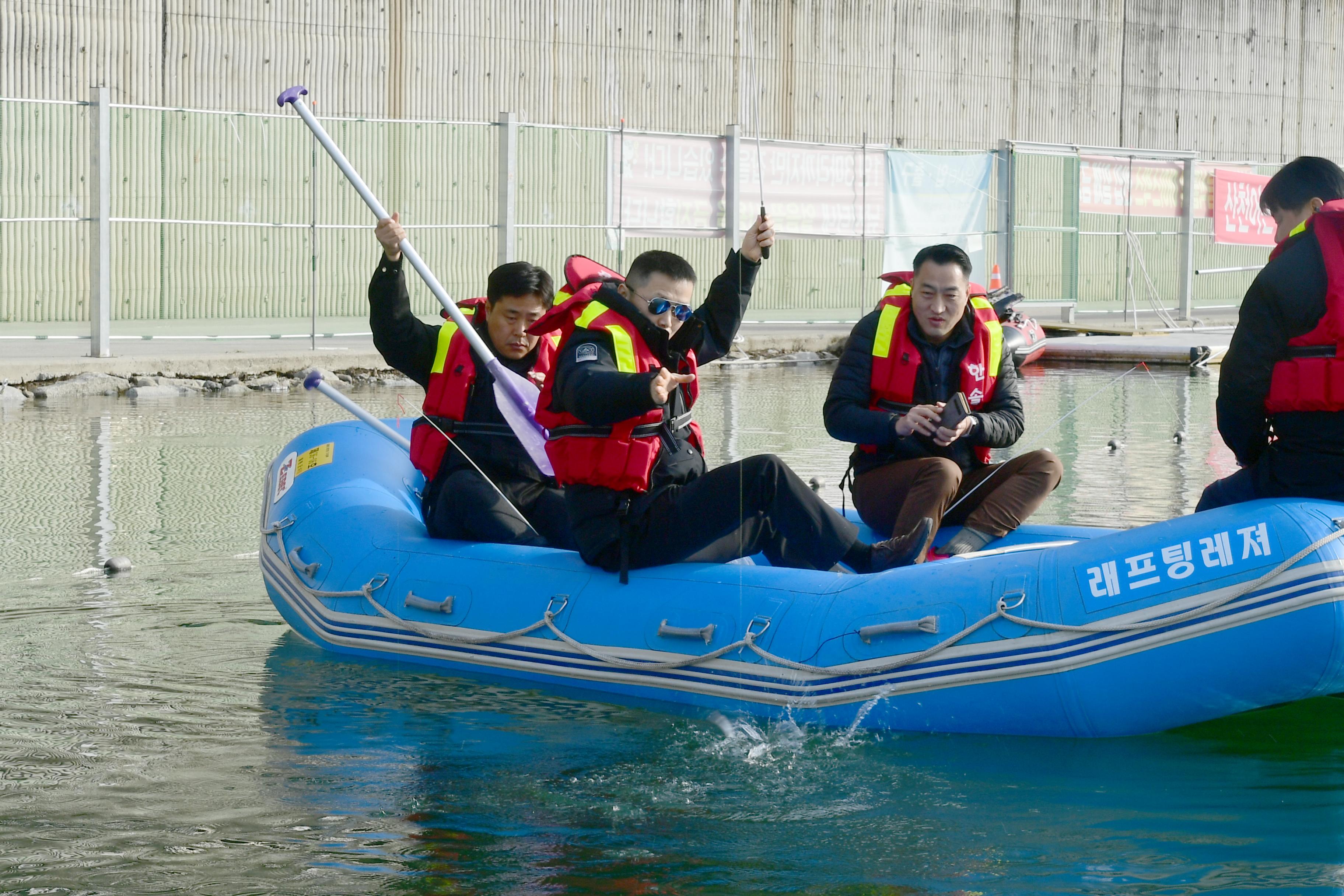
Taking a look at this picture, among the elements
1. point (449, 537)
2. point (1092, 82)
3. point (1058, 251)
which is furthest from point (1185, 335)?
point (449, 537)

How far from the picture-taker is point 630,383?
4.23 metres

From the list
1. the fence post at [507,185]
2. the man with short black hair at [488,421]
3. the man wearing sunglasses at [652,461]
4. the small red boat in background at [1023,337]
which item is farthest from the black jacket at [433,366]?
the small red boat in background at [1023,337]

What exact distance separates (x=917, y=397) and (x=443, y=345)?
1.48 meters

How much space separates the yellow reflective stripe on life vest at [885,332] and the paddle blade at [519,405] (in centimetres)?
108

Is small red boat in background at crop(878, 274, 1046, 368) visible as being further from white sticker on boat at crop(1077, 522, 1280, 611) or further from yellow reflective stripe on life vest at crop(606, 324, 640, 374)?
white sticker on boat at crop(1077, 522, 1280, 611)

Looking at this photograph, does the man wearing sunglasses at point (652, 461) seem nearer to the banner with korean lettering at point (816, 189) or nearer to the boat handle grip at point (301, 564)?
the boat handle grip at point (301, 564)

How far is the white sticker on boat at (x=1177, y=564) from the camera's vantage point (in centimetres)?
393

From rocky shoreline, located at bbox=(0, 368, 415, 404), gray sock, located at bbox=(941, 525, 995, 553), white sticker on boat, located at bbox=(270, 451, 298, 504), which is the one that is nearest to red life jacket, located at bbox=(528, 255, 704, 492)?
gray sock, located at bbox=(941, 525, 995, 553)

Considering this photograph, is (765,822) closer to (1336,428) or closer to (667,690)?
(667,690)

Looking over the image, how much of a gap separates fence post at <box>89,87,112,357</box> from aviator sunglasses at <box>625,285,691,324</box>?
25.6ft

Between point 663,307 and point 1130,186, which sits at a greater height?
point 1130,186

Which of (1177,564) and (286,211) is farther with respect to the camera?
(286,211)

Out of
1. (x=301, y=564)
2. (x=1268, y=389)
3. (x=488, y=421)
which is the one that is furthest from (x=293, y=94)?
(x=1268, y=389)

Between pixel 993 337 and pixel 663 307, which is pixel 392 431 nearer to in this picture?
pixel 663 307
